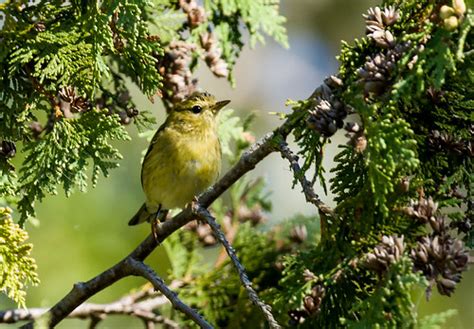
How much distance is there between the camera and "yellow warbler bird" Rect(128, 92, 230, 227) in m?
3.90

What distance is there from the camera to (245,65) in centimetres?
837

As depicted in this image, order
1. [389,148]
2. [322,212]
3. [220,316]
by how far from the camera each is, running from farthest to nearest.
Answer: [220,316] → [322,212] → [389,148]

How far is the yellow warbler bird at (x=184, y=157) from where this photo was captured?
12.8ft

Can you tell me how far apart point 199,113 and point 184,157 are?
0.33 m

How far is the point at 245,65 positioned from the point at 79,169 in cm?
626

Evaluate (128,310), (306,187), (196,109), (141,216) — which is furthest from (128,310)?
(306,187)

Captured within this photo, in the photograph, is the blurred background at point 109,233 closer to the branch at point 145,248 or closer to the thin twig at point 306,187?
the branch at point 145,248

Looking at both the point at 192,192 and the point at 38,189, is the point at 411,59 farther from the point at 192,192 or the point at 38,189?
the point at 192,192

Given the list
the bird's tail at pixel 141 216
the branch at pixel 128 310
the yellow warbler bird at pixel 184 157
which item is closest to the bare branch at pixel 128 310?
the branch at pixel 128 310

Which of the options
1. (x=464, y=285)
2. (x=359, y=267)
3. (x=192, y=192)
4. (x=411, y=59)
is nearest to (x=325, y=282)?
(x=359, y=267)

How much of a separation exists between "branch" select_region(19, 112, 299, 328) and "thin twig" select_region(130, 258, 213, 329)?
0.16 feet

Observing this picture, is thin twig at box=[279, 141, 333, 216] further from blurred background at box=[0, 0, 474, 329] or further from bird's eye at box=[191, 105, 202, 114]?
bird's eye at box=[191, 105, 202, 114]

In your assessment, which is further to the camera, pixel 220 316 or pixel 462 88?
pixel 220 316

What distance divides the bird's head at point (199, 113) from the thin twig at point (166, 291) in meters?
1.58
